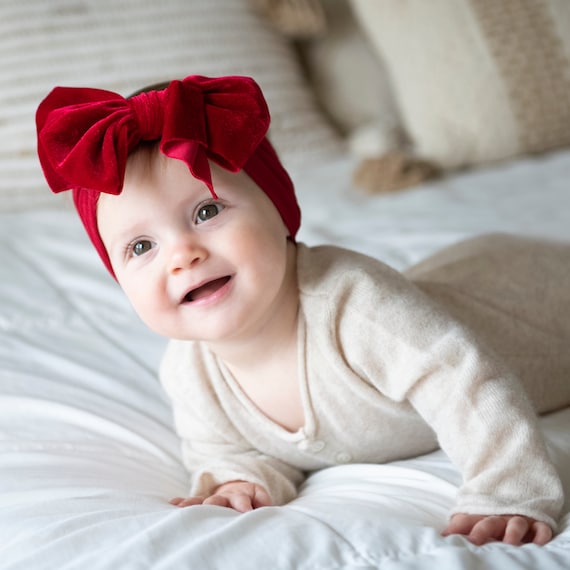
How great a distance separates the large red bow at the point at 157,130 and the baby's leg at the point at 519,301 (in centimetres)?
37

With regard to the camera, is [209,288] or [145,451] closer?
[209,288]

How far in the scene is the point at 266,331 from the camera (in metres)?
1.00

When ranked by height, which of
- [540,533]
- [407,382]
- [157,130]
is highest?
[157,130]

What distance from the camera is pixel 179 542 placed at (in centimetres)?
76

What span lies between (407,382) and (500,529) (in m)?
0.18

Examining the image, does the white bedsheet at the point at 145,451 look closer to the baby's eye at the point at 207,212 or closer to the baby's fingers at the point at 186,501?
the baby's fingers at the point at 186,501

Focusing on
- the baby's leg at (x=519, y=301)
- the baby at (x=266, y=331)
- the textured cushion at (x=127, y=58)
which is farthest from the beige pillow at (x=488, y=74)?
the baby at (x=266, y=331)

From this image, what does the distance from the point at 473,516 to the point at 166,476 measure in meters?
0.39

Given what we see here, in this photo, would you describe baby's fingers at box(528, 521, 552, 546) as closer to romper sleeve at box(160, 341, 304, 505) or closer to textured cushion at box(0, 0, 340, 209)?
romper sleeve at box(160, 341, 304, 505)

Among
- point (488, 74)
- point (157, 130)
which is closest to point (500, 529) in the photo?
point (157, 130)

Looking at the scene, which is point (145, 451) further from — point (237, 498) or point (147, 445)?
point (237, 498)

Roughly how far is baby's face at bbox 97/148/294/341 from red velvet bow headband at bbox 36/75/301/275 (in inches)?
1.2

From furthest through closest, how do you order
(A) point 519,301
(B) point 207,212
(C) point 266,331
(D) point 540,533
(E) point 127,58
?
(E) point 127,58, (A) point 519,301, (C) point 266,331, (B) point 207,212, (D) point 540,533

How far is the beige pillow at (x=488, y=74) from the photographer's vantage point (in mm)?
2051
